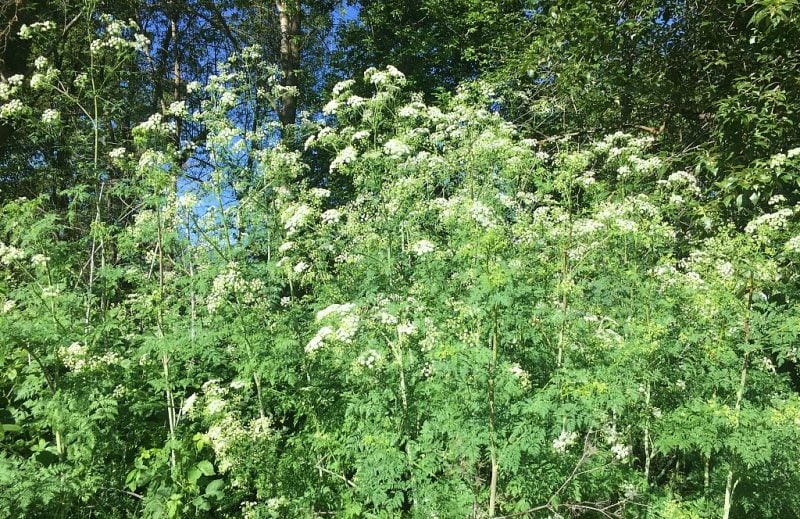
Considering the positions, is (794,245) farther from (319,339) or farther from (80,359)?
(80,359)

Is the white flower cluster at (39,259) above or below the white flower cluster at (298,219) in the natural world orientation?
below

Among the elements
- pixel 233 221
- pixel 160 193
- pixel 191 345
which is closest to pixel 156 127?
pixel 160 193

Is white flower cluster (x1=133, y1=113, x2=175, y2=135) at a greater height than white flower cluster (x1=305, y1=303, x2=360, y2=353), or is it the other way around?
white flower cluster (x1=133, y1=113, x2=175, y2=135)

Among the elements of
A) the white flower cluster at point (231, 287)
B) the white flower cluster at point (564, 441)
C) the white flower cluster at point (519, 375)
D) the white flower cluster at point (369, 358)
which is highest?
the white flower cluster at point (231, 287)

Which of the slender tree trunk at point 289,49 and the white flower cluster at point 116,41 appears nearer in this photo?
the white flower cluster at point 116,41

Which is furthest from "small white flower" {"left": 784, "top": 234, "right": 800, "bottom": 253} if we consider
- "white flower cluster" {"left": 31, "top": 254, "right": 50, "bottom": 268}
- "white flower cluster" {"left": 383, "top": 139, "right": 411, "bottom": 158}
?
"white flower cluster" {"left": 31, "top": 254, "right": 50, "bottom": 268}

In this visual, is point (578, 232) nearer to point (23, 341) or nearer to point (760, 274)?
point (760, 274)

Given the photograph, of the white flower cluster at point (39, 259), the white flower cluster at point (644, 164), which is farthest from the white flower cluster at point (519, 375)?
the white flower cluster at point (39, 259)

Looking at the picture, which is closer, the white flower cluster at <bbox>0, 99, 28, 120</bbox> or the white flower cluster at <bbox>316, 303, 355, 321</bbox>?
the white flower cluster at <bbox>316, 303, 355, 321</bbox>

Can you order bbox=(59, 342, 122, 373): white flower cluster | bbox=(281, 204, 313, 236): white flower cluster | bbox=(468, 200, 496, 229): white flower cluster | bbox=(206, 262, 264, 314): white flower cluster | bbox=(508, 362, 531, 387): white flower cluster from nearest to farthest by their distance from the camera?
bbox=(508, 362, 531, 387): white flower cluster < bbox=(468, 200, 496, 229): white flower cluster < bbox=(59, 342, 122, 373): white flower cluster < bbox=(206, 262, 264, 314): white flower cluster < bbox=(281, 204, 313, 236): white flower cluster

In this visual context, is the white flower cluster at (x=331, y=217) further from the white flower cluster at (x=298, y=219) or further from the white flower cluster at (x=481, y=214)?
the white flower cluster at (x=481, y=214)

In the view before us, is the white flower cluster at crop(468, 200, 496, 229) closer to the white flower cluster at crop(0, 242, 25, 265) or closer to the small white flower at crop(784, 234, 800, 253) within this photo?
the small white flower at crop(784, 234, 800, 253)

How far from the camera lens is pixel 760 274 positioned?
13.9 feet

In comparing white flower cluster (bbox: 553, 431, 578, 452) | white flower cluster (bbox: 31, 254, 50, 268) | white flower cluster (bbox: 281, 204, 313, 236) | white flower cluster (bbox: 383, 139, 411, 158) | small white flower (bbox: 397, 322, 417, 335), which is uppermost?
white flower cluster (bbox: 383, 139, 411, 158)
